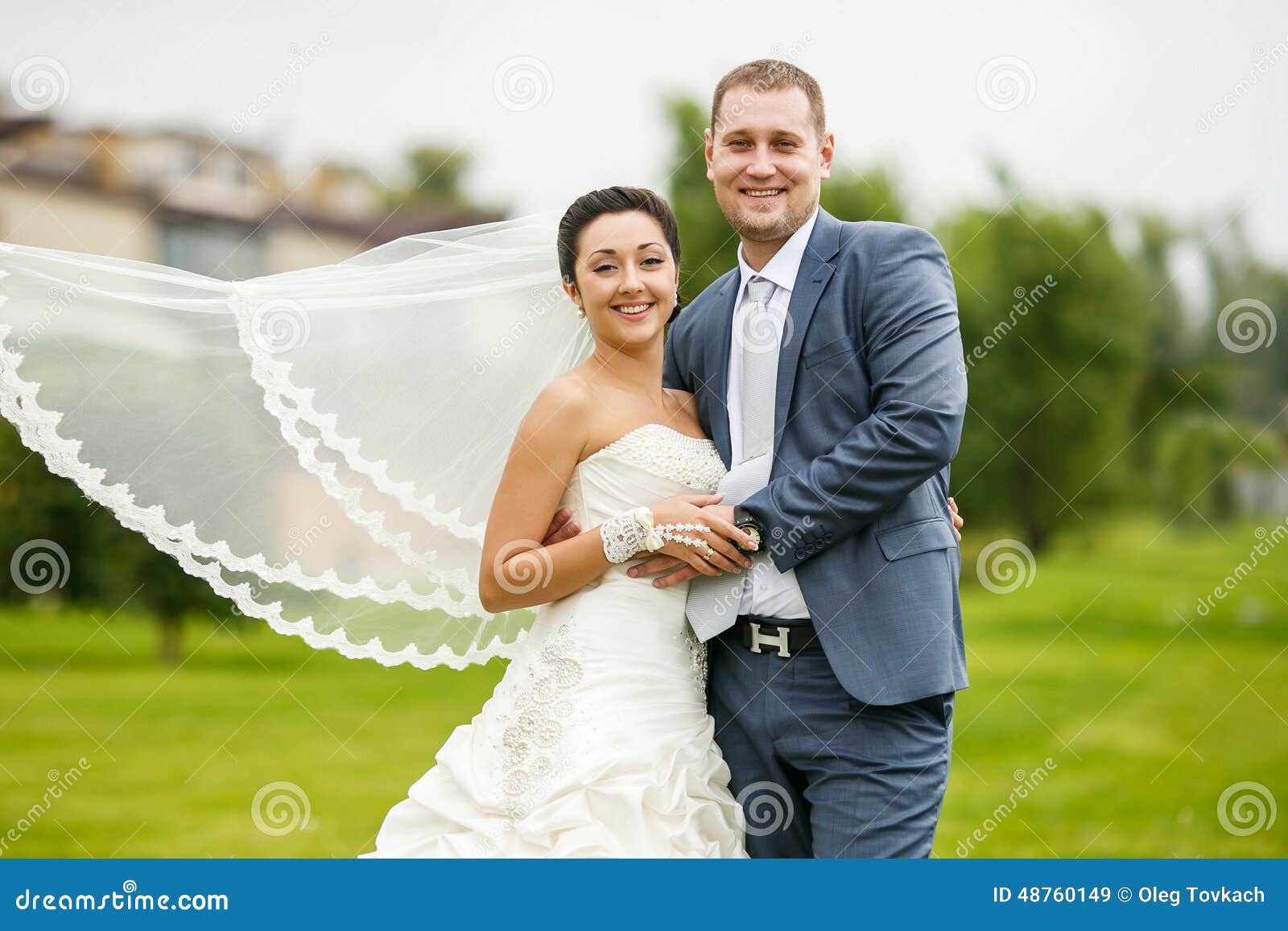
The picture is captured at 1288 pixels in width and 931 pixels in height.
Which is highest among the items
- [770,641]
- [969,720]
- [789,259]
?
[789,259]

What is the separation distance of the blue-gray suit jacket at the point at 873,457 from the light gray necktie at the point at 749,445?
2.3 inches

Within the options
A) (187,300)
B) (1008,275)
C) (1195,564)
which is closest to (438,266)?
(187,300)

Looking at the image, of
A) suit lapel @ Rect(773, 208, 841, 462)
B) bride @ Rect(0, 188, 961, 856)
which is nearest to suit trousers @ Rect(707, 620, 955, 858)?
bride @ Rect(0, 188, 961, 856)

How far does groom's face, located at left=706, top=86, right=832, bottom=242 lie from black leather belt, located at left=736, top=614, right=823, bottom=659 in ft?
3.62

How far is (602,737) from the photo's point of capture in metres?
3.23

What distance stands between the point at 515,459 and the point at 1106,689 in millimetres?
18055

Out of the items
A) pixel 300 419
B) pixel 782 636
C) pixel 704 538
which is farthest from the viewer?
pixel 300 419

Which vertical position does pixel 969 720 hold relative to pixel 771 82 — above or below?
below

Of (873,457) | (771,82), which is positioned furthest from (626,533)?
(771,82)

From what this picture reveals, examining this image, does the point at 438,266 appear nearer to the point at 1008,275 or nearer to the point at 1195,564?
the point at 1008,275

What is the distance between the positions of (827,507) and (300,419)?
159 cm

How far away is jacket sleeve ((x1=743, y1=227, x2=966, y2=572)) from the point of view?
3.11m

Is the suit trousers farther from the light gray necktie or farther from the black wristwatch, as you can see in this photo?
the black wristwatch

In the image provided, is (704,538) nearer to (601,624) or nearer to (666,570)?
(666,570)
